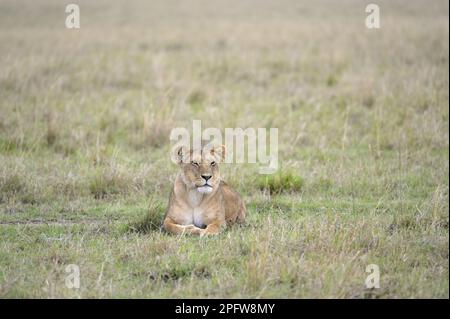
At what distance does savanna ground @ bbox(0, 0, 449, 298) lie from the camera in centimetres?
641

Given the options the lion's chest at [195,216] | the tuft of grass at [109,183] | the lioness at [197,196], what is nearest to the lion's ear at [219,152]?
the lioness at [197,196]

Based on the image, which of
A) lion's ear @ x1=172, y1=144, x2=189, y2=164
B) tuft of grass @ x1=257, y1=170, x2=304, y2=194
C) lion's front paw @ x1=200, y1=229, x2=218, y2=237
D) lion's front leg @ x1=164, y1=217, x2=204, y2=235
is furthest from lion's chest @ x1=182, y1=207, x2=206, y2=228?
tuft of grass @ x1=257, y1=170, x2=304, y2=194

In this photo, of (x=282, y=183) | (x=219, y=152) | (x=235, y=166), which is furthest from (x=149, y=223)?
(x=235, y=166)

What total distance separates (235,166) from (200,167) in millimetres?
2614

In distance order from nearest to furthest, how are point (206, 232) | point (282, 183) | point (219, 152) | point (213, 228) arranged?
point (206, 232)
point (213, 228)
point (219, 152)
point (282, 183)

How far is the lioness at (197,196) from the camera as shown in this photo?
7551 mm

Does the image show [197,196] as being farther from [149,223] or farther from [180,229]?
[149,223]

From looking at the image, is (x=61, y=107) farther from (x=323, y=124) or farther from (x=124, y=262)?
(x=124, y=262)

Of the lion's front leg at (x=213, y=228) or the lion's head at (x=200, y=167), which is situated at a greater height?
the lion's head at (x=200, y=167)

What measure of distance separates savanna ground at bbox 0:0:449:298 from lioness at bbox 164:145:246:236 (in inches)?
9.5

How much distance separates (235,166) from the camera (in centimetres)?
1015

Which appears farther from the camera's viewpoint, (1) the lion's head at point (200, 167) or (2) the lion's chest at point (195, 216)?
(2) the lion's chest at point (195, 216)

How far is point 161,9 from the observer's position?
3362 cm

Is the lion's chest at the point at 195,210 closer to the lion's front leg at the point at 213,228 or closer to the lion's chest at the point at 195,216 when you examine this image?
the lion's chest at the point at 195,216
